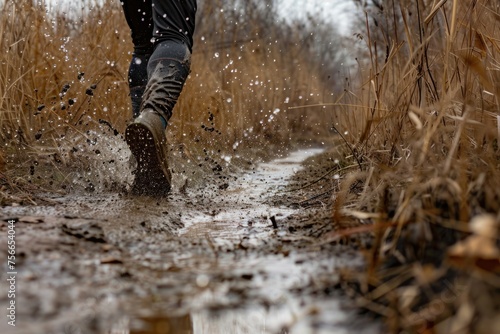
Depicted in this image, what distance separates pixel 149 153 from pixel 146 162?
6 centimetres

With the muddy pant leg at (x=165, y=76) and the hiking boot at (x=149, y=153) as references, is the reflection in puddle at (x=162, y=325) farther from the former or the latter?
the muddy pant leg at (x=165, y=76)

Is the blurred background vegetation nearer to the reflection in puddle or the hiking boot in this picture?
the reflection in puddle

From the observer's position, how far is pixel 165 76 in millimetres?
2523

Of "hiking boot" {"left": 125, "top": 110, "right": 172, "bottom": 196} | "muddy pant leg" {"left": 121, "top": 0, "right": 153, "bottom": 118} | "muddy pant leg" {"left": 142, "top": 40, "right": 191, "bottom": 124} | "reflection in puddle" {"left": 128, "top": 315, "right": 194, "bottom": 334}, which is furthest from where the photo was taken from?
"muddy pant leg" {"left": 121, "top": 0, "right": 153, "bottom": 118}

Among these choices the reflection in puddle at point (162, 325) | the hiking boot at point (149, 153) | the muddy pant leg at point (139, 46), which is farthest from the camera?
the muddy pant leg at point (139, 46)

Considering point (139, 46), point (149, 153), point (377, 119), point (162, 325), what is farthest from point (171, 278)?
point (139, 46)

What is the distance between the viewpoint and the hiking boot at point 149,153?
2355 mm

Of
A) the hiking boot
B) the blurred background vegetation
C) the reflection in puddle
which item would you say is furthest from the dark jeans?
the reflection in puddle

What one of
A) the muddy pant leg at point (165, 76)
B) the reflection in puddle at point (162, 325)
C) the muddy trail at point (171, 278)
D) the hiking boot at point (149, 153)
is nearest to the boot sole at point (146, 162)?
the hiking boot at point (149, 153)

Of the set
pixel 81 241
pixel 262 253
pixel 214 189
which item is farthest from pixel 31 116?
pixel 262 253

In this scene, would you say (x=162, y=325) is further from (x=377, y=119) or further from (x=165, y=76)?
(x=165, y=76)

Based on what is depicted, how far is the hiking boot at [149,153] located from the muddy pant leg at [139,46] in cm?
51

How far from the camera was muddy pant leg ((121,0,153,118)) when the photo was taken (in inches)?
114

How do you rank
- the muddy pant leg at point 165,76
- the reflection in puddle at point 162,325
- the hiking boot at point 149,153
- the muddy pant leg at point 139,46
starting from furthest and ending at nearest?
1. the muddy pant leg at point 139,46
2. the muddy pant leg at point 165,76
3. the hiking boot at point 149,153
4. the reflection in puddle at point 162,325
